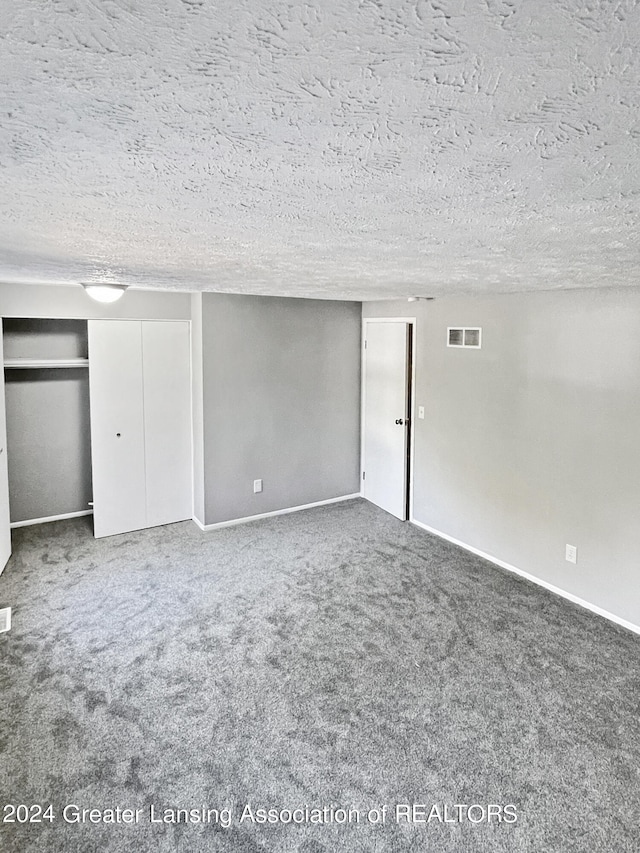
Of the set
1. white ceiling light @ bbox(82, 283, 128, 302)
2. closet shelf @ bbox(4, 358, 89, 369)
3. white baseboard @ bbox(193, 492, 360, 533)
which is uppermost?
white ceiling light @ bbox(82, 283, 128, 302)

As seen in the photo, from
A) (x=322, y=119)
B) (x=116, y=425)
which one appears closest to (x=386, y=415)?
(x=116, y=425)

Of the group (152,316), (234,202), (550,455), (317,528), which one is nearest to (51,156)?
(234,202)

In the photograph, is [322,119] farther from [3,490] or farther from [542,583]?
[3,490]

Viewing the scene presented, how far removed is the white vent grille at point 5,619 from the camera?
10.4 ft

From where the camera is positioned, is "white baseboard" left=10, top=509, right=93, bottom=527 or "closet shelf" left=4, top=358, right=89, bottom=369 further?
"white baseboard" left=10, top=509, right=93, bottom=527

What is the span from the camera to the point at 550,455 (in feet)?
12.1

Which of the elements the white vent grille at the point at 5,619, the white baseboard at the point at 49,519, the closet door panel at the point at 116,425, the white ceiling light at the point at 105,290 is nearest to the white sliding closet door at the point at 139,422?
the closet door panel at the point at 116,425

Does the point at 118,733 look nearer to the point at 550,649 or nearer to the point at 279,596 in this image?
the point at 279,596

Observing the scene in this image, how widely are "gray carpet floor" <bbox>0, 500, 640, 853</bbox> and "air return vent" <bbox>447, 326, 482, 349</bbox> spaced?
5.94ft

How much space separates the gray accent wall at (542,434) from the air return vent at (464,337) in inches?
2.0

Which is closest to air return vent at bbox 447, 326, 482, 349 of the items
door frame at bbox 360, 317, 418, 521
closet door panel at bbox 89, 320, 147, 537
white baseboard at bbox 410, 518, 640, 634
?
door frame at bbox 360, 317, 418, 521

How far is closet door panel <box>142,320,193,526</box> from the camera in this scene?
468cm

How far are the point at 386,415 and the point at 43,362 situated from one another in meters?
3.26

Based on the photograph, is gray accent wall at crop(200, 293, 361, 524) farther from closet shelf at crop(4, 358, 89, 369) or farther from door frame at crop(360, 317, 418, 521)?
closet shelf at crop(4, 358, 89, 369)
